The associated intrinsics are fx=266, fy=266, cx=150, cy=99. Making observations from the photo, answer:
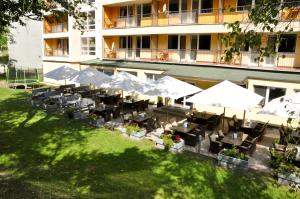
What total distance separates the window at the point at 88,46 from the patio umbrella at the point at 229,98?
22710 mm

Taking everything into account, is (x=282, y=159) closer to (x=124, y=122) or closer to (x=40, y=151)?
(x=40, y=151)

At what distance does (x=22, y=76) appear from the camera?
3703cm

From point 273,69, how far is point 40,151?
17171 mm

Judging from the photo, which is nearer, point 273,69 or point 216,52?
point 273,69

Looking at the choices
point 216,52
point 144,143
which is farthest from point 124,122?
point 216,52

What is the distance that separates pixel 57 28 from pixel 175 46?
21.5 m

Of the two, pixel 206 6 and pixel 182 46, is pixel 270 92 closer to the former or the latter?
pixel 182 46

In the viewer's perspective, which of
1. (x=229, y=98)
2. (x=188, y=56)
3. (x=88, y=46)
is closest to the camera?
(x=229, y=98)

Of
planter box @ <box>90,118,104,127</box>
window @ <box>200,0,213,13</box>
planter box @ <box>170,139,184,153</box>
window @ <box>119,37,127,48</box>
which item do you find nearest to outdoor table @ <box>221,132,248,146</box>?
planter box @ <box>170,139,184,153</box>

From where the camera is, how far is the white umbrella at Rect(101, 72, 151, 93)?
1855 centimetres

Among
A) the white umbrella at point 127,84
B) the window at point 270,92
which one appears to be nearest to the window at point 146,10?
the white umbrella at point 127,84

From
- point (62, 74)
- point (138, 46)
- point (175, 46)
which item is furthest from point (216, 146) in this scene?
point (138, 46)

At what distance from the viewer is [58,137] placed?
15.5 m

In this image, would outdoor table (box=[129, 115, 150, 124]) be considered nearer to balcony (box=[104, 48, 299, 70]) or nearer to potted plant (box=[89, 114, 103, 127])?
potted plant (box=[89, 114, 103, 127])
